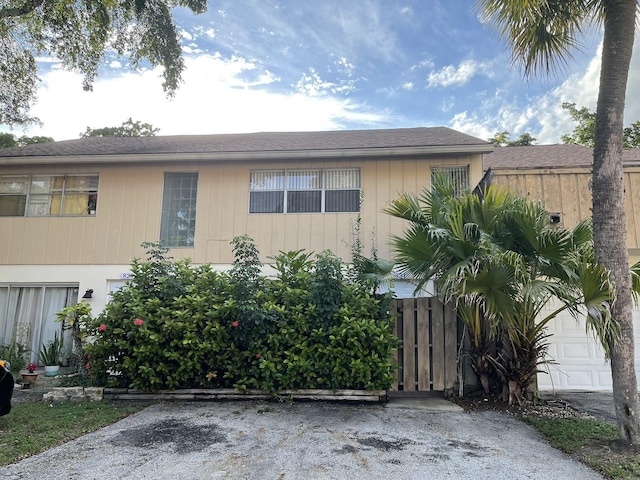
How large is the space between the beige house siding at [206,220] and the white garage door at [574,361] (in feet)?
12.0

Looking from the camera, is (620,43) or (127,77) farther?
(127,77)

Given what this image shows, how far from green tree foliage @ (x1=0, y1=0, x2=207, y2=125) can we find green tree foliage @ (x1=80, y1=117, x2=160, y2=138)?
1184cm

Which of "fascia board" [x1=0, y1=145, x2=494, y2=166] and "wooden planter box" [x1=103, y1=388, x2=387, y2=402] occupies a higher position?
"fascia board" [x1=0, y1=145, x2=494, y2=166]

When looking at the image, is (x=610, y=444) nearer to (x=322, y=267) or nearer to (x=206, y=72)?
(x=322, y=267)

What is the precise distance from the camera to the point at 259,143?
1045cm

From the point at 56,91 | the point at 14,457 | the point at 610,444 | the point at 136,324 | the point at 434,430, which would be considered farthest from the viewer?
the point at 56,91

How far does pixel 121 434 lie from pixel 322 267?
338 cm

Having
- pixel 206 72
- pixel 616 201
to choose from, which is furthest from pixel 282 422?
pixel 206 72

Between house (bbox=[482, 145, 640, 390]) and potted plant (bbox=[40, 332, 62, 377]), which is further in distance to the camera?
potted plant (bbox=[40, 332, 62, 377])

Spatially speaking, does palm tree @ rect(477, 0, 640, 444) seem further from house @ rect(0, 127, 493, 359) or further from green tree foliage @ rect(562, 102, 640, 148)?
green tree foliage @ rect(562, 102, 640, 148)

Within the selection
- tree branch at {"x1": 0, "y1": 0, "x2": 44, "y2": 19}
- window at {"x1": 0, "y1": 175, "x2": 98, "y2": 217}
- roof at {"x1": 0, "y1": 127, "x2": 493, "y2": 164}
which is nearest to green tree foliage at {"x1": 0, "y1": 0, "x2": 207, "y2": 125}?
tree branch at {"x1": 0, "y1": 0, "x2": 44, "y2": 19}

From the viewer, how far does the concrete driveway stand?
11.6 ft

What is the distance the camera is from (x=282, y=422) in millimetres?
5090

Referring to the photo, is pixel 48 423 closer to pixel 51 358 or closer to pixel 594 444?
pixel 51 358
